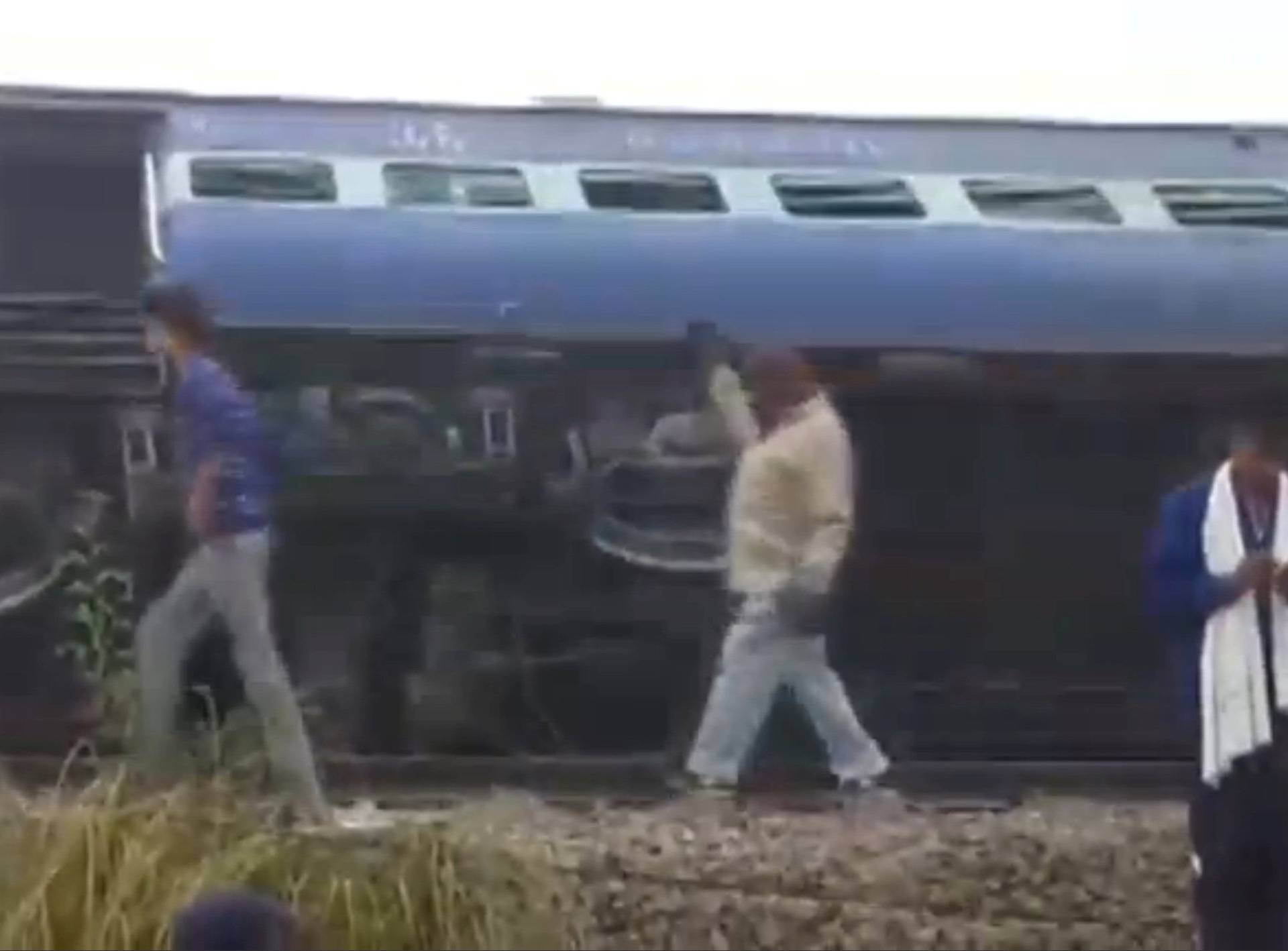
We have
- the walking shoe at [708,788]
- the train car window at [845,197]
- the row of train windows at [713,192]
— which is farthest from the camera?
the train car window at [845,197]

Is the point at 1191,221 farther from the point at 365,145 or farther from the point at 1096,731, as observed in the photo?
the point at 365,145

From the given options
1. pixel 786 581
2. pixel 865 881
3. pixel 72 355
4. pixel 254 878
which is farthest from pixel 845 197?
pixel 254 878

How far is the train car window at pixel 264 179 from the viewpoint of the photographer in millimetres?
12570

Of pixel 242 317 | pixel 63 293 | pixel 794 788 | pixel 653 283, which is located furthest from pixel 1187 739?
pixel 63 293

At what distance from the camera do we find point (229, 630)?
1010 centimetres

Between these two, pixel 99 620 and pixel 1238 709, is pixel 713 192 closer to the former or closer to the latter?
pixel 99 620

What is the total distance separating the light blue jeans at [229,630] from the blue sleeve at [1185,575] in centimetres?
243

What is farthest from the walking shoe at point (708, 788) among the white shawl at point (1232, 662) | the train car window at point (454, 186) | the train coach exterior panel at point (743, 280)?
the train car window at point (454, 186)

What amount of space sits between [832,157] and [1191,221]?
138 cm

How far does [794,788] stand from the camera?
11.3m

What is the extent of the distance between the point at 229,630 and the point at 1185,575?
2.89 m

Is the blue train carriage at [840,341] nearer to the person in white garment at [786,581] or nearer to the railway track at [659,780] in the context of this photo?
the railway track at [659,780]

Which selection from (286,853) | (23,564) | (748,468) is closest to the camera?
(286,853)

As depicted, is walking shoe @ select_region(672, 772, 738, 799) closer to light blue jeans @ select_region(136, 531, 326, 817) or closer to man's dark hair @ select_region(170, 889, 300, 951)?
light blue jeans @ select_region(136, 531, 326, 817)
